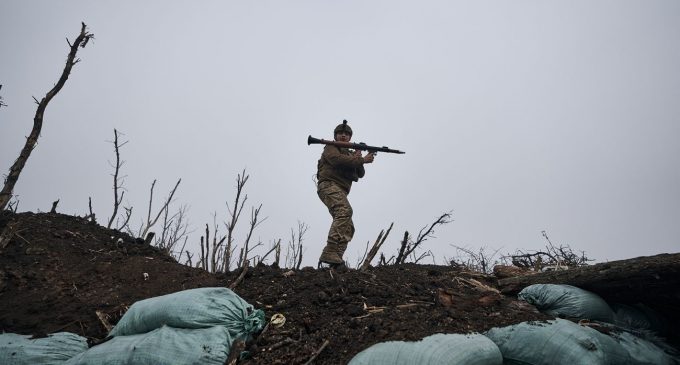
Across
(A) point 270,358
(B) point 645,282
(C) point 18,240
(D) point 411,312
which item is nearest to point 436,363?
(D) point 411,312

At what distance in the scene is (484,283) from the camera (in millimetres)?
4035

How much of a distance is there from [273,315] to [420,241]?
3.16 metres

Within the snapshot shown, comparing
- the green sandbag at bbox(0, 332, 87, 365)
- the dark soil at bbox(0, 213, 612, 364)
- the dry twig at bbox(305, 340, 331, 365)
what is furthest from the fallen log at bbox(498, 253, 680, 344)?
the green sandbag at bbox(0, 332, 87, 365)

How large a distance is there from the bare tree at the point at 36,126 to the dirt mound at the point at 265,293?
80cm

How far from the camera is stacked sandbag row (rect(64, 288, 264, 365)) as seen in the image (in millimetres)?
Result: 2414

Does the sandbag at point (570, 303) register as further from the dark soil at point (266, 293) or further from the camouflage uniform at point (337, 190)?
the camouflage uniform at point (337, 190)

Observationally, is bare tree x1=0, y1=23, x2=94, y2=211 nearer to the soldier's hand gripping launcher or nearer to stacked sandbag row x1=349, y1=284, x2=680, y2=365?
the soldier's hand gripping launcher

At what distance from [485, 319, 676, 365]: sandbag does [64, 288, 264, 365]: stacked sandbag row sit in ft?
5.69

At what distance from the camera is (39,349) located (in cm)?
269

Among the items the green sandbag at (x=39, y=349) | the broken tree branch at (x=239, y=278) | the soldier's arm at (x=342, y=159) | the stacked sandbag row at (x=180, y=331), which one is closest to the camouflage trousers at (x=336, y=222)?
the soldier's arm at (x=342, y=159)

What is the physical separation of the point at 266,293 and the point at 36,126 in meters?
5.01

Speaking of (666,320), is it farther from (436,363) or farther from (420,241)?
(420,241)

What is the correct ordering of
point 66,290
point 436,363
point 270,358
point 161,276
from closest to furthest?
point 436,363 < point 270,358 < point 66,290 < point 161,276

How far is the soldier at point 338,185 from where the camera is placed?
4.50 m
